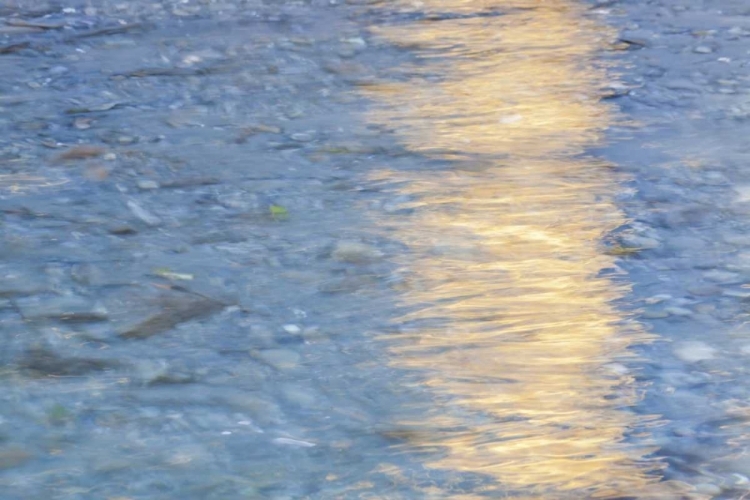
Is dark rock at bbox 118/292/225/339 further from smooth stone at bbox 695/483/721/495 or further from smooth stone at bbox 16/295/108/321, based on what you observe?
smooth stone at bbox 695/483/721/495

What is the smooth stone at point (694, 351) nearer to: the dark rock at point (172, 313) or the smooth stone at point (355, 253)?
the smooth stone at point (355, 253)

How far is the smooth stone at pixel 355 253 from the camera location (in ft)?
8.28

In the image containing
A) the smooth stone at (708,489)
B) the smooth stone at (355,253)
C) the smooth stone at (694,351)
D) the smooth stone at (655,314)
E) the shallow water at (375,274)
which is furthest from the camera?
the smooth stone at (355,253)

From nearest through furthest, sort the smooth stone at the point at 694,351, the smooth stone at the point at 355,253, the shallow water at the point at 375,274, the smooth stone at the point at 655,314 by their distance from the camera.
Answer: the shallow water at the point at 375,274
the smooth stone at the point at 694,351
the smooth stone at the point at 655,314
the smooth stone at the point at 355,253

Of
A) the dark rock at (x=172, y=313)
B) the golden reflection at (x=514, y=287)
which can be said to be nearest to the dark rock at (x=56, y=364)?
the dark rock at (x=172, y=313)

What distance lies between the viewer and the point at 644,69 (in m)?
4.04

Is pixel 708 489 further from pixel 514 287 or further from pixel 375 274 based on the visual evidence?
pixel 375 274

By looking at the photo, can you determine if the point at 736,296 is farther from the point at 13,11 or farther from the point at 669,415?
the point at 13,11

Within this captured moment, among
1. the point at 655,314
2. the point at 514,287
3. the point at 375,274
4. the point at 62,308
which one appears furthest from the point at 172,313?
the point at 655,314

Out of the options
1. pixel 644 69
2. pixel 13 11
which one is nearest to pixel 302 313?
pixel 644 69

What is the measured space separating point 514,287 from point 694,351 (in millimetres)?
460

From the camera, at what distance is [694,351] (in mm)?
2074

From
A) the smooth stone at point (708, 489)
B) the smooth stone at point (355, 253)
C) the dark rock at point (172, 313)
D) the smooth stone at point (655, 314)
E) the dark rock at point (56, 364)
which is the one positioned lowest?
the smooth stone at point (708, 489)

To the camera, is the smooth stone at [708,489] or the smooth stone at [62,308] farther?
the smooth stone at [62,308]
